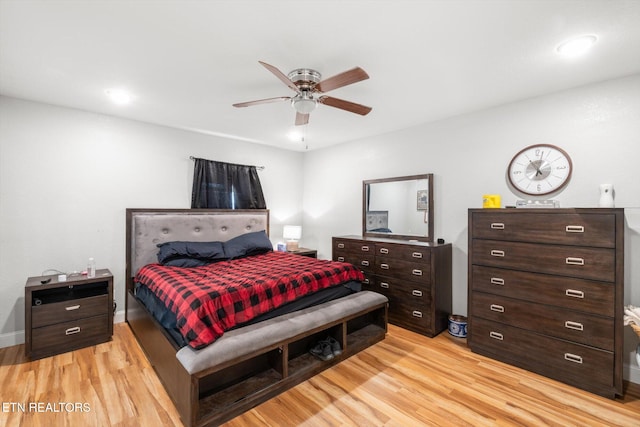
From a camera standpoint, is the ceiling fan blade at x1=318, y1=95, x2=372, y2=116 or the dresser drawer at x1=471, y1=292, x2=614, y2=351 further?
the ceiling fan blade at x1=318, y1=95, x2=372, y2=116

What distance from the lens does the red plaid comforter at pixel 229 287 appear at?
6.54 feet

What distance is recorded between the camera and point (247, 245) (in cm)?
392

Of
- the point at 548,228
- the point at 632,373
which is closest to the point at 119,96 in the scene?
the point at 548,228

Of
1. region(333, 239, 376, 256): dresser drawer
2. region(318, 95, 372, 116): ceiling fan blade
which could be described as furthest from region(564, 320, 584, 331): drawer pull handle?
region(318, 95, 372, 116): ceiling fan blade

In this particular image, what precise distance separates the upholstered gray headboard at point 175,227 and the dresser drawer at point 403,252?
2.07 metres

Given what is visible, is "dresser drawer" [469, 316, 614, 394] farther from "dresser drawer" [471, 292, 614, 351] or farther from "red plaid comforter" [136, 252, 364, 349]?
"red plaid comforter" [136, 252, 364, 349]

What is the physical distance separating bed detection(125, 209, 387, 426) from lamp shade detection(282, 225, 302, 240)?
86cm

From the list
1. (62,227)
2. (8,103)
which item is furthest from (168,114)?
(62,227)

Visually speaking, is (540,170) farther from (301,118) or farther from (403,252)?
(301,118)

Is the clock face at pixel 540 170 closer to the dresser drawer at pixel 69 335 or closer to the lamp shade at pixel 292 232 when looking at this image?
the lamp shade at pixel 292 232

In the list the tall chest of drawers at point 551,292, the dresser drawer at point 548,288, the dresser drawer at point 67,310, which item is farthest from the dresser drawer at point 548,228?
the dresser drawer at point 67,310

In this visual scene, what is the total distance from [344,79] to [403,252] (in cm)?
212

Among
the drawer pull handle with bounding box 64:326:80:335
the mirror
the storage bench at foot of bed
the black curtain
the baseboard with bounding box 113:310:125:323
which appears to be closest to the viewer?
the storage bench at foot of bed

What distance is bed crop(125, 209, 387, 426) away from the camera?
1883mm
